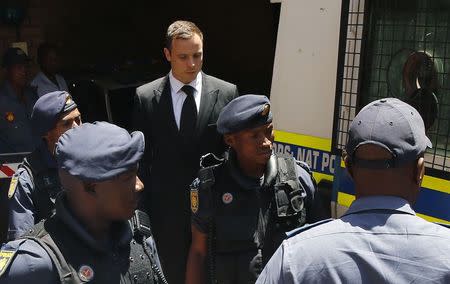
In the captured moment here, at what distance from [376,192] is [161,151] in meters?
1.87

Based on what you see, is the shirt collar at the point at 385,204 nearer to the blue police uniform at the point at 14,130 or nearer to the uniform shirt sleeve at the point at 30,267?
the uniform shirt sleeve at the point at 30,267

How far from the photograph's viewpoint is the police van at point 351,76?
2.82 metres

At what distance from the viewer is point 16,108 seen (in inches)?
199

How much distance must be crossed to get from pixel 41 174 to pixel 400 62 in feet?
5.82

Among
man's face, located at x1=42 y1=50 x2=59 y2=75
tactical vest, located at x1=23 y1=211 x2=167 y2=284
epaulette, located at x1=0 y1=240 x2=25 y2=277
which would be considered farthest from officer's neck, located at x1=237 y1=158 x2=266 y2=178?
man's face, located at x1=42 y1=50 x2=59 y2=75

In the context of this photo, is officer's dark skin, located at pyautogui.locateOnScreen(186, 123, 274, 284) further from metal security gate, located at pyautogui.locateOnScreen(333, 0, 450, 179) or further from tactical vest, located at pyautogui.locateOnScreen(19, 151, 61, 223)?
metal security gate, located at pyautogui.locateOnScreen(333, 0, 450, 179)

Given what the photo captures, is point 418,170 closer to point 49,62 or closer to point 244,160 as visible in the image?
point 244,160

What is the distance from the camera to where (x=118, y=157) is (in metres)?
1.72

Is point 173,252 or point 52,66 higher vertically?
point 52,66

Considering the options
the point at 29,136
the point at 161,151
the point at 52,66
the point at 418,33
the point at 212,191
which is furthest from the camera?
the point at 52,66

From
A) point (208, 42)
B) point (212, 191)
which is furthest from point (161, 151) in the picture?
point (208, 42)

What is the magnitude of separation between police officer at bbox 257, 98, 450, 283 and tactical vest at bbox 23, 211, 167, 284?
43cm

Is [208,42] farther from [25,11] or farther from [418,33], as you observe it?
[418,33]

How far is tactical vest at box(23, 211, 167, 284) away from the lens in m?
1.65
